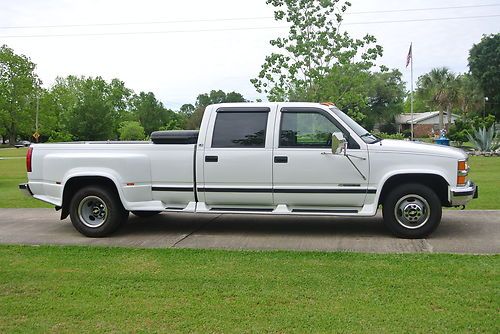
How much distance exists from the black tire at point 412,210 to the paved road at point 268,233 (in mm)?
162

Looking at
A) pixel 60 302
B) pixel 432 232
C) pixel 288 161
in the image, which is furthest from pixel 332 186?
pixel 60 302

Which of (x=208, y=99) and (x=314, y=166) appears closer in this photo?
(x=314, y=166)

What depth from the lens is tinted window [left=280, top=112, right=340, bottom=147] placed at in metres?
7.63

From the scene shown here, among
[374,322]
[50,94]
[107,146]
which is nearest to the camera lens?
[374,322]

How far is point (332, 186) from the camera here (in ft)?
24.8

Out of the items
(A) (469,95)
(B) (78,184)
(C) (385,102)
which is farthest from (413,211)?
(C) (385,102)

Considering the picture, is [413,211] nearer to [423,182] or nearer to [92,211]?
[423,182]

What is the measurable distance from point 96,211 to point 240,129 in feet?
8.04

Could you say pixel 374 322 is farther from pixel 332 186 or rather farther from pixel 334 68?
pixel 334 68

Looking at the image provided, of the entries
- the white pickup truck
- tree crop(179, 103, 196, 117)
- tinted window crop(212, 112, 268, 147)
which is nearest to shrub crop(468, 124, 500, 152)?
the white pickup truck

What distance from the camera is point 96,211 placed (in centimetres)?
821

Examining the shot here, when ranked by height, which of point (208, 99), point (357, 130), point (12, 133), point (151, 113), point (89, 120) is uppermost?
point (208, 99)

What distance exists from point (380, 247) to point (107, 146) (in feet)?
13.4

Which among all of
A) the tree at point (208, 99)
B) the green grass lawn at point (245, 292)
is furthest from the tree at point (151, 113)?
the green grass lawn at point (245, 292)
